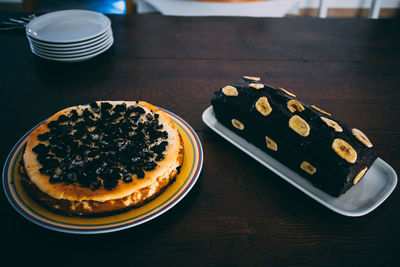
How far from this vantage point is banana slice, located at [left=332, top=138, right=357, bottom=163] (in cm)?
62

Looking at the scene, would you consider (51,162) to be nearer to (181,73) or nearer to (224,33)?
(181,73)

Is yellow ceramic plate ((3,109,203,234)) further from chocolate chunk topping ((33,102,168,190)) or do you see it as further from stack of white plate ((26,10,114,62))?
stack of white plate ((26,10,114,62))

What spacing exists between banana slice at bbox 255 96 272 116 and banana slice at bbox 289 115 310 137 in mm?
57

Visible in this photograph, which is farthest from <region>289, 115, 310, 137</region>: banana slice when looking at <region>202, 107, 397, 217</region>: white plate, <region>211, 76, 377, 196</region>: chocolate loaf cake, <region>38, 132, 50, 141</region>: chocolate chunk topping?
<region>38, 132, 50, 141</region>: chocolate chunk topping

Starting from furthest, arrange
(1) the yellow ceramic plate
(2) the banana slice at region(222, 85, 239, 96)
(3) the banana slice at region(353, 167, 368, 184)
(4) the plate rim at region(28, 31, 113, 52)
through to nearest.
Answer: (4) the plate rim at region(28, 31, 113, 52)
(2) the banana slice at region(222, 85, 239, 96)
(3) the banana slice at region(353, 167, 368, 184)
(1) the yellow ceramic plate

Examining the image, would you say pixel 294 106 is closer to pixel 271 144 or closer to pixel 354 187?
pixel 271 144

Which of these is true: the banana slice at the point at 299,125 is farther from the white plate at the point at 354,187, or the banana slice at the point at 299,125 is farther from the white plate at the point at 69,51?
the white plate at the point at 69,51

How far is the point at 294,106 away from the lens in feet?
2.27

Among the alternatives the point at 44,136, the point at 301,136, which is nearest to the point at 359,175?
the point at 301,136

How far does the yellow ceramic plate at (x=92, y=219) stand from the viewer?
21.7 inches

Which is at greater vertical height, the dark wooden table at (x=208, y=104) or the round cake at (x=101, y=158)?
the round cake at (x=101, y=158)

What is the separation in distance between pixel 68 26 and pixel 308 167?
3.44 ft

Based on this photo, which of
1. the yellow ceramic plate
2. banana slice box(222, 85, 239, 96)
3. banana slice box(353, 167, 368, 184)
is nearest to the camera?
the yellow ceramic plate

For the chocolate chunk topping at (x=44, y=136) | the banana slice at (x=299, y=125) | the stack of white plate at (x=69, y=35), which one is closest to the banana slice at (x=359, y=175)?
the banana slice at (x=299, y=125)
